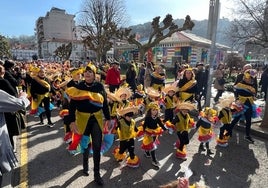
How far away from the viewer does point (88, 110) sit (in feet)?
14.3

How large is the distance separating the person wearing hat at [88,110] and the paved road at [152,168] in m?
0.59

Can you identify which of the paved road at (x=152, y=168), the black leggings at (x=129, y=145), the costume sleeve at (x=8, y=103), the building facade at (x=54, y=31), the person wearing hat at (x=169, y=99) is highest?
the building facade at (x=54, y=31)

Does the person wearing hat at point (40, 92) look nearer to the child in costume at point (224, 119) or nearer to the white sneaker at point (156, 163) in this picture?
the white sneaker at point (156, 163)

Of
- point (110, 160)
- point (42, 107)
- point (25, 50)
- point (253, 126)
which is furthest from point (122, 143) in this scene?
point (25, 50)

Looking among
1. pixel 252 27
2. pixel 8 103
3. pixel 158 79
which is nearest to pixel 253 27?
pixel 252 27

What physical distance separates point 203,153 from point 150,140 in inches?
56.6

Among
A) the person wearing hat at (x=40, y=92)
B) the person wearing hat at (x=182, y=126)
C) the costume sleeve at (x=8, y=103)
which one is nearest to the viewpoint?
the costume sleeve at (x=8, y=103)

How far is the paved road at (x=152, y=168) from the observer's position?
4.57m

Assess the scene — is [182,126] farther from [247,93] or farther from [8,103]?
[8,103]

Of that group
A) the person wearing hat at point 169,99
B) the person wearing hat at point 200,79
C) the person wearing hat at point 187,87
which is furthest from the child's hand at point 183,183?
the person wearing hat at point 200,79

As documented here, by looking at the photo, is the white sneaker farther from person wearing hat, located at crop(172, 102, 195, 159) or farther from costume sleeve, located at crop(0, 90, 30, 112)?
costume sleeve, located at crop(0, 90, 30, 112)

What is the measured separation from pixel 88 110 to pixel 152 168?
1830 millimetres

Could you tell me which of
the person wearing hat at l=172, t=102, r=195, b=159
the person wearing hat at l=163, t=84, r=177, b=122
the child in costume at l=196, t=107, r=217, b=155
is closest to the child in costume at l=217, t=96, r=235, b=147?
the child in costume at l=196, t=107, r=217, b=155

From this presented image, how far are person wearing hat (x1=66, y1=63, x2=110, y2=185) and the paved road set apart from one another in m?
0.59
